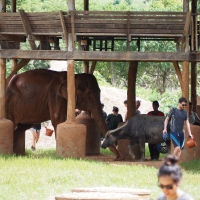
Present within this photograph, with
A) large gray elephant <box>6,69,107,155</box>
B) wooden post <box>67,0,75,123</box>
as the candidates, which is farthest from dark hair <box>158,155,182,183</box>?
large gray elephant <box>6,69,107,155</box>

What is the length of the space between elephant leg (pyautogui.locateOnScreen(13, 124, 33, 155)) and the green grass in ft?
13.8

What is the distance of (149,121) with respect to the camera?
65.3 feet

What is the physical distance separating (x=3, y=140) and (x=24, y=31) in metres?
2.76

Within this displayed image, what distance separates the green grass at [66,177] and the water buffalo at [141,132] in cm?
232

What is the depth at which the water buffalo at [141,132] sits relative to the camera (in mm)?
19781

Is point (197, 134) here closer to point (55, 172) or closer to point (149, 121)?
point (149, 121)

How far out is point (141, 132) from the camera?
19.9 meters

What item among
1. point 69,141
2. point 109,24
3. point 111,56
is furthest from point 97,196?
point 109,24

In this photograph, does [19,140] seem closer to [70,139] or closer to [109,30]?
[70,139]

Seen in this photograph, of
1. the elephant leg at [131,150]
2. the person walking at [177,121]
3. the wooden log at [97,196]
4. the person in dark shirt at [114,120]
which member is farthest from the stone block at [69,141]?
the wooden log at [97,196]

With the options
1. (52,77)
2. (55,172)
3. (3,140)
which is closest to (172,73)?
(52,77)

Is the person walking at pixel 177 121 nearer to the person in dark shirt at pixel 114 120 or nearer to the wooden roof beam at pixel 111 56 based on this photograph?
the wooden roof beam at pixel 111 56

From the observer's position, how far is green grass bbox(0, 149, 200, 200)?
13.8m

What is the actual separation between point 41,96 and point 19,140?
142cm
